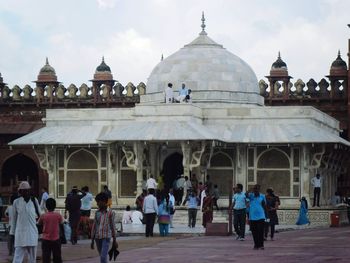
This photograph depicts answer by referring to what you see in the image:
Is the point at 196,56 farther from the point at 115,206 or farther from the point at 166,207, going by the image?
the point at 166,207

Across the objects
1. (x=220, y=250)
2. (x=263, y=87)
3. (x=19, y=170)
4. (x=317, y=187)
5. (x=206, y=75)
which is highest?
(x=263, y=87)

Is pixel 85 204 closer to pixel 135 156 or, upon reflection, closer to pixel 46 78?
pixel 135 156

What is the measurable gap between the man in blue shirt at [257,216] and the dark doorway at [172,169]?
18.7 meters

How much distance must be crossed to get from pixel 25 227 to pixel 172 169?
25.8 metres

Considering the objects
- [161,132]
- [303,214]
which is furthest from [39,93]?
[303,214]

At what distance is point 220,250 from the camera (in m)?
23.2

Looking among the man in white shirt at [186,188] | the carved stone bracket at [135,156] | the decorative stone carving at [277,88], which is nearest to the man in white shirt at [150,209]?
the man in white shirt at [186,188]

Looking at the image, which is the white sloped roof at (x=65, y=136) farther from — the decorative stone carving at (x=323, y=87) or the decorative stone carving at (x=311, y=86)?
the decorative stone carving at (x=323, y=87)

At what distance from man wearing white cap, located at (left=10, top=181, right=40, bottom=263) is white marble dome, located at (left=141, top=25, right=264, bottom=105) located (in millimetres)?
27286

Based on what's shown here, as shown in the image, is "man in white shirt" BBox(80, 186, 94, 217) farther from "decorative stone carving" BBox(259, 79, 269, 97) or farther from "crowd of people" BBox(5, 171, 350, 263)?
"decorative stone carving" BBox(259, 79, 269, 97)

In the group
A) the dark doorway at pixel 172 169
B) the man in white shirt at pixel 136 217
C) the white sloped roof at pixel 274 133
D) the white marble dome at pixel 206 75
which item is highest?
the white marble dome at pixel 206 75

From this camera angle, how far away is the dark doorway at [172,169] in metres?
43.0

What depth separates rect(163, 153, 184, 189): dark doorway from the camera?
4303 cm

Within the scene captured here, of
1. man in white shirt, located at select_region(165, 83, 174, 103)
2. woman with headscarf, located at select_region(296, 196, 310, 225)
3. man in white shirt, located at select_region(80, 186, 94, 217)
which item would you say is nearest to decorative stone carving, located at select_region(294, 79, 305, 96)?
man in white shirt, located at select_region(165, 83, 174, 103)
